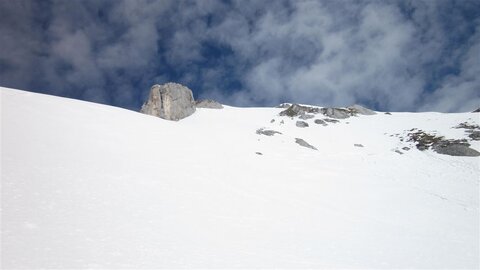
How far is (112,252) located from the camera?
9.45 metres

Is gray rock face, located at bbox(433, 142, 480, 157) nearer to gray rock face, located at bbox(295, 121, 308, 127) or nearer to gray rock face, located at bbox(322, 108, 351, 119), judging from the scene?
gray rock face, located at bbox(295, 121, 308, 127)

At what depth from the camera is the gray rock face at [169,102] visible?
6022 cm

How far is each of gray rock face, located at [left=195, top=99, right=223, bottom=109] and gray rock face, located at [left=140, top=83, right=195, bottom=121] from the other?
9.28 meters

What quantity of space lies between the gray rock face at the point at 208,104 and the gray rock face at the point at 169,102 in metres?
9.28

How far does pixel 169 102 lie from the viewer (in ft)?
199

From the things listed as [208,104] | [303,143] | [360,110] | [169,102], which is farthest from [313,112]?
[169,102]

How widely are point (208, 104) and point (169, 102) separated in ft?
54.9

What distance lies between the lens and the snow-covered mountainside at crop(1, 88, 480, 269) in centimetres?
1038

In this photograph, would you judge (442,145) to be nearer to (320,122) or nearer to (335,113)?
(320,122)

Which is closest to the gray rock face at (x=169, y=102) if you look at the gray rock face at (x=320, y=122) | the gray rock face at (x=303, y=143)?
the gray rock face at (x=303, y=143)

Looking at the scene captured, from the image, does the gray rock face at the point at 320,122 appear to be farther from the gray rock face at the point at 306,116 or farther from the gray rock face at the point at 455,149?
the gray rock face at the point at 455,149

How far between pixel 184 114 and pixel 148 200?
1891 inches

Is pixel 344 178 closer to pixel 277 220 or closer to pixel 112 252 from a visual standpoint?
pixel 277 220

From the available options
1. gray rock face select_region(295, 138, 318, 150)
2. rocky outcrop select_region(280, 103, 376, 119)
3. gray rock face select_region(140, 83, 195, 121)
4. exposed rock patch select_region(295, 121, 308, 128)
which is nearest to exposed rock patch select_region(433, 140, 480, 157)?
gray rock face select_region(295, 138, 318, 150)
